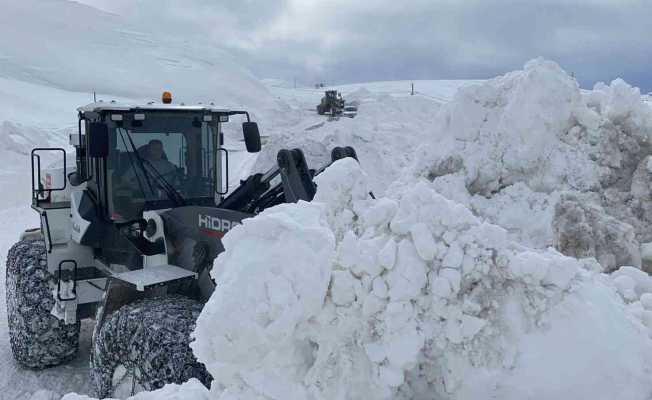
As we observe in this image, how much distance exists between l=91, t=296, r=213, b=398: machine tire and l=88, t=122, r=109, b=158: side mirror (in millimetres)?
1144

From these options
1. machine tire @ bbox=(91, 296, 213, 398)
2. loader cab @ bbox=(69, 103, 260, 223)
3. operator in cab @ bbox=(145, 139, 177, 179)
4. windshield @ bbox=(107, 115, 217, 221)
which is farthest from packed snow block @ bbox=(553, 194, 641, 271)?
operator in cab @ bbox=(145, 139, 177, 179)

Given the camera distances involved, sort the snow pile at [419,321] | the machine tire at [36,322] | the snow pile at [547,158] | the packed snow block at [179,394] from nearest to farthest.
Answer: the snow pile at [419,321] < the packed snow block at [179,394] < the snow pile at [547,158] < the machine tire at [36,322]

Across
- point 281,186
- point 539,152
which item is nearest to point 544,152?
point 539,152

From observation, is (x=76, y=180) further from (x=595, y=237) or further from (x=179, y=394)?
(x=595, y=237)

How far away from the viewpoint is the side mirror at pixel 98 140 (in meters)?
4.46

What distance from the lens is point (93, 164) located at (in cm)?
523

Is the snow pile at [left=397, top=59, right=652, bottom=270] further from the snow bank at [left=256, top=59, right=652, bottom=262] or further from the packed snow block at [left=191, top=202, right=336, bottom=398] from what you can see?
the packed snow block at [left=191, top=202, right=336, bottom=398]

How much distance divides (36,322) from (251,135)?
2.46m

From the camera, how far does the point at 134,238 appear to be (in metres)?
4.93

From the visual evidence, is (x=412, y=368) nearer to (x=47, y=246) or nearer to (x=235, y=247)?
(x=235, y=247)

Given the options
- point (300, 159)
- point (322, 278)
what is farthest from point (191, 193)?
point (322, 278)

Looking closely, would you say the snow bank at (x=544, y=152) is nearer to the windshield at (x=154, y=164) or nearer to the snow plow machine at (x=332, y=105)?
the windshield at (x=154, y=164)

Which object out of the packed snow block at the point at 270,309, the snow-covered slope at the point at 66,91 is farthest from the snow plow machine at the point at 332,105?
the packed snow block at the point at 270,309

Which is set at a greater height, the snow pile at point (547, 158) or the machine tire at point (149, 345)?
the snow pile at point (547, 158)
